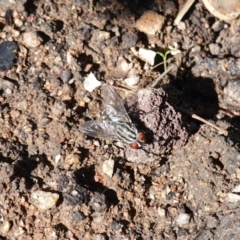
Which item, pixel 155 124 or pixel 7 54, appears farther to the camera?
pixel 7 54

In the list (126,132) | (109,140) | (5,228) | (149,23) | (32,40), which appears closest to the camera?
(5,228)

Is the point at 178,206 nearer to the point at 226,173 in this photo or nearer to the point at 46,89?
the point at 226,173

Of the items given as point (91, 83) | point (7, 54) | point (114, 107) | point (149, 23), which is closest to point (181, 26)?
point (149, 23)

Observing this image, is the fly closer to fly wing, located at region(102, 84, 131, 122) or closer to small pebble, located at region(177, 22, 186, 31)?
fly wing, located at region(102, 84, 131, 122)

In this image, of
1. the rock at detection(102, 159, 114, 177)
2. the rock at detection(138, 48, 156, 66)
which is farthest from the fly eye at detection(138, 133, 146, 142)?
the rock at detection(138, 48, 156, 66)

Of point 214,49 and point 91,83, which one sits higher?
point 214,49

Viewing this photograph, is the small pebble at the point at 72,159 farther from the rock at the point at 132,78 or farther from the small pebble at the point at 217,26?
the small pebble at the point at 217,26

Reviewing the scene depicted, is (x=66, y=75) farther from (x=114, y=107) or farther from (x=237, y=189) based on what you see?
(x=237, y=189)

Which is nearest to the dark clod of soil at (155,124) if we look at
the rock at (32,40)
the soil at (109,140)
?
the soil at (109,140)
